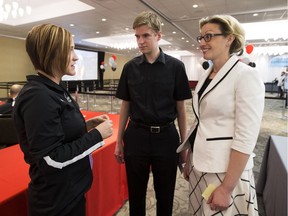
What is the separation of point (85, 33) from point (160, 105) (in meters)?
10.5

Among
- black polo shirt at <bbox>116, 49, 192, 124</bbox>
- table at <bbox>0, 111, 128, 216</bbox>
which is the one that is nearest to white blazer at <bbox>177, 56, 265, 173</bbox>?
black polo shirt at <bbox>116, 49, 192, 124</bbox>

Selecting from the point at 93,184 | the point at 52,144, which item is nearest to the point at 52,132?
the point at 52,144

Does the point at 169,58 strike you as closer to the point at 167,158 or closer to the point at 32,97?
the point at 167,158

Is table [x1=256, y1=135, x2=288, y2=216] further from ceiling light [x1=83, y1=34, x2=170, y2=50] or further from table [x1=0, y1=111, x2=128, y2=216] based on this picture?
ceiling light [x1=83, y1=34, x2=170, y2=50]

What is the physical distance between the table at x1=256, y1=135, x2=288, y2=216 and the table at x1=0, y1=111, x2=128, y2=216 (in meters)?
1.46

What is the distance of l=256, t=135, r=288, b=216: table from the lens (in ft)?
5.41

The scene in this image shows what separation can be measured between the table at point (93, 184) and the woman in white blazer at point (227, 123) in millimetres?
1018

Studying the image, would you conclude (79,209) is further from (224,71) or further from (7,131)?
(7,131)

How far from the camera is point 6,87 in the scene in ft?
37.2

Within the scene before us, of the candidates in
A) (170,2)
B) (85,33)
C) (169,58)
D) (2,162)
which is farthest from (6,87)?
(169,58)

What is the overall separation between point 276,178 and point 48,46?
210 centimetres

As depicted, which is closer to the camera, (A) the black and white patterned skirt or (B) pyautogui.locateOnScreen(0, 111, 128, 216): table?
(A) the black and white patterned skirt

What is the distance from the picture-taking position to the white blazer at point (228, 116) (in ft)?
3.09

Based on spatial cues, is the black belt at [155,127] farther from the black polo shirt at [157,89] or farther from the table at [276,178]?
the table at [276,178]
